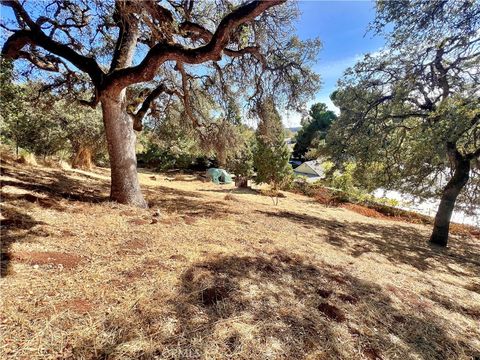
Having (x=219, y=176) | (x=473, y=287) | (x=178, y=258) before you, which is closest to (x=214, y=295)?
(x=178, y=258)

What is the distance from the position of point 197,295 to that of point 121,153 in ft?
11.2

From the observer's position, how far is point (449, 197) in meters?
7.04

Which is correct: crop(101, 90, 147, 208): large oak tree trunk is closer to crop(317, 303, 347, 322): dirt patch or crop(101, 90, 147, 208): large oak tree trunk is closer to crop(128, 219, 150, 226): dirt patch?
crop(128, 219, 150, 226): dirt patch

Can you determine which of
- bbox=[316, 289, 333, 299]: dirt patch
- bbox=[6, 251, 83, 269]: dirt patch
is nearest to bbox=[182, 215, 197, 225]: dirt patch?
bbox=[6, 251, 83, 269]: dirt patch

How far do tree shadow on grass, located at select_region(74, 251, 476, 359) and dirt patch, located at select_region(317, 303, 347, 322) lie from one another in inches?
0.4

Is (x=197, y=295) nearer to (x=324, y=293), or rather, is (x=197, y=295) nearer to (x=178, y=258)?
(x=178, y=258)

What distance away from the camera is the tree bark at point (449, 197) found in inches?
267

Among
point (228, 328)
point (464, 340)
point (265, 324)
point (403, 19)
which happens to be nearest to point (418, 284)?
point (464, 340)

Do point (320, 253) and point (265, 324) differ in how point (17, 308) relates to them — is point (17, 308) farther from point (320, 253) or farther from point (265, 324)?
point (320, 253)

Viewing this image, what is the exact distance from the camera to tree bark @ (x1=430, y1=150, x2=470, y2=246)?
6.78 m

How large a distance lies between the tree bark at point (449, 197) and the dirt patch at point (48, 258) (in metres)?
8.52

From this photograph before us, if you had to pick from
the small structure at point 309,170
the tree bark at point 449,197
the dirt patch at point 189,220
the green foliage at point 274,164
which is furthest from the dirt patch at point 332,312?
the small structure at point 309,170

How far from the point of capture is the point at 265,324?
1936mm

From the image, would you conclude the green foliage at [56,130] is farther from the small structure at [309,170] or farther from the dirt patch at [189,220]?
the small structure at [309,170]
